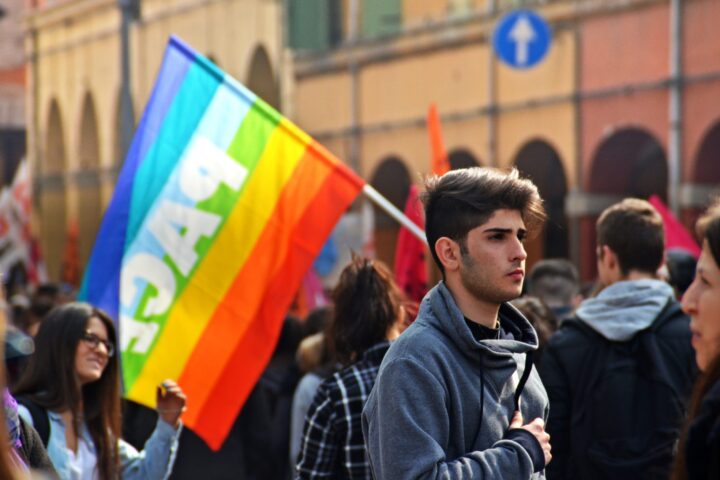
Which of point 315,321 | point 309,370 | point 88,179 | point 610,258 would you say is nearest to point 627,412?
point 610,258

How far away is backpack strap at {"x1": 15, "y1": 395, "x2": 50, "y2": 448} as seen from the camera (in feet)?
17.1

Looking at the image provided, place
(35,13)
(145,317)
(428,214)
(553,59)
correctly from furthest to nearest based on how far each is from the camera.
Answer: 1. (35,13)
2. (553,59)
3. (145,317)
4. (428,214)

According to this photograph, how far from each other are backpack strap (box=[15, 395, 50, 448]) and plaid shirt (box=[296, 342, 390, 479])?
91 cm

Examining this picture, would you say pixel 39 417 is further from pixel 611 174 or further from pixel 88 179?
pixel 88 179

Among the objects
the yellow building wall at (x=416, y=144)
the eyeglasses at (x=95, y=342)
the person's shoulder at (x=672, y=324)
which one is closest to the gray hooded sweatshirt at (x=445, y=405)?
the person's shoulder at (x=672, y=324)

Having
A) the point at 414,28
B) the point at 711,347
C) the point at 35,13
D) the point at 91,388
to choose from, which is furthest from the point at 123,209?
the point at 35,13

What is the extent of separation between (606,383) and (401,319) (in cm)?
71

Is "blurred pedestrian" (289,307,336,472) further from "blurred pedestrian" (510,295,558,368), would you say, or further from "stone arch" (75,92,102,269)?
"stone arch" (75,92,102,269)

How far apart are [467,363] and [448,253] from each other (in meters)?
0.27

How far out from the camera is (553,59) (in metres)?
22.6

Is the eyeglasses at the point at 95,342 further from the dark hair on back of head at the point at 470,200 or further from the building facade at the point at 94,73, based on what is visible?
the building facade at the point at 94,73

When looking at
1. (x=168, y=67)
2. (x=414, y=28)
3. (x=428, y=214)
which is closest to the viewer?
(x=428, y=214)

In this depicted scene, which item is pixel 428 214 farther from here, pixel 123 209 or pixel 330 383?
pixel 123 209

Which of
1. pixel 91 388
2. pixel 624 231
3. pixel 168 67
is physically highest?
pixel 168 67
